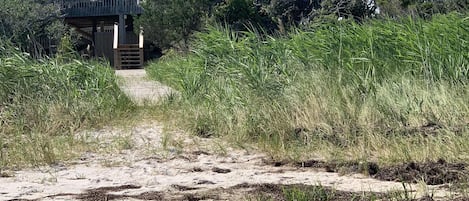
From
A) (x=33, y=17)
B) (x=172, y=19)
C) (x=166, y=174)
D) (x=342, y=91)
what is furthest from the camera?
(x=172, y=19)

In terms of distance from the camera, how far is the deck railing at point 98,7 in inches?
1101

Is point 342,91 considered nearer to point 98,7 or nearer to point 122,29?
point 122,29

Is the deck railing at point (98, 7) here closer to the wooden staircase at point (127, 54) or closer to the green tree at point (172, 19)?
the wooden staircase at point (127, 54)

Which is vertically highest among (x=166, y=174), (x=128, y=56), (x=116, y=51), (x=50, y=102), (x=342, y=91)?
(x=342, y=91)

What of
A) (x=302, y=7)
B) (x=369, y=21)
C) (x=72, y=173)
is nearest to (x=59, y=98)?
(x=72, y=173)

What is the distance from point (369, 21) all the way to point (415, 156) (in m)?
4.17

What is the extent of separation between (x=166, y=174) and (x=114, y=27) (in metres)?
24.2

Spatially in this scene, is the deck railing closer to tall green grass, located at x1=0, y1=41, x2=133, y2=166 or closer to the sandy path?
tall green grass, located at x1=0, y1=41, x2=133, y2=166

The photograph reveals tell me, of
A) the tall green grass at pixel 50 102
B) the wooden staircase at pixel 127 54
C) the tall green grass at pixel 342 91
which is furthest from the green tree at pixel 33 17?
the tall green grass at pixel 342 91

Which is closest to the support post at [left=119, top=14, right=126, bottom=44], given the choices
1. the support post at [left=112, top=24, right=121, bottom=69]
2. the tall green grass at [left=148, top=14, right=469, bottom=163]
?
the support post at [left=112, top=24, right=121, bottom=69]

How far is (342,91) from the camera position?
286 inches

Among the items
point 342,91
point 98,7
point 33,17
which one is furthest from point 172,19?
point 342,91

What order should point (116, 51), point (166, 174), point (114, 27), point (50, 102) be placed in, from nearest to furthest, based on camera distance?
point (166, 174) → point (50, 102) → point (116, 51) → point (114, 27)

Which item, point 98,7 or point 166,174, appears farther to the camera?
point 98,7
